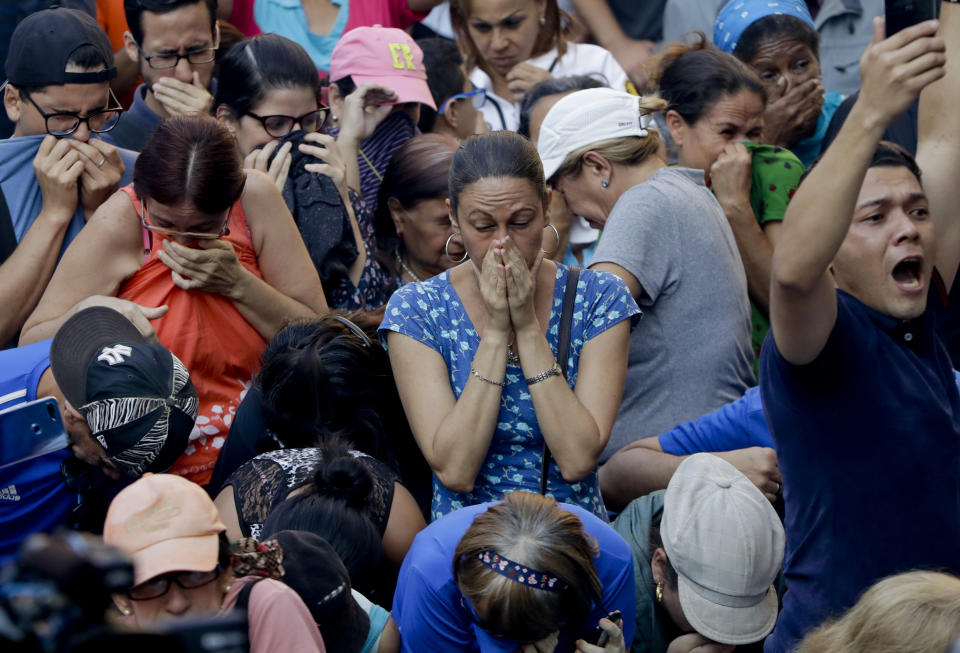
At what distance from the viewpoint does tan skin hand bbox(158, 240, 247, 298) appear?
327 centimetres

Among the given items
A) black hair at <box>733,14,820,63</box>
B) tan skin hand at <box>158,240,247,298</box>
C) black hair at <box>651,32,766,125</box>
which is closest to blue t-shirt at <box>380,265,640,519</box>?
tan skin hand at <box>158,240,247,298</box>

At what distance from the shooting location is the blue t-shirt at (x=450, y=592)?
105 inches

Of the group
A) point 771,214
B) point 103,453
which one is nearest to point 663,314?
point 771,214

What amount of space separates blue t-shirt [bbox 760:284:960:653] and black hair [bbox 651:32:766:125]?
6.03 ft

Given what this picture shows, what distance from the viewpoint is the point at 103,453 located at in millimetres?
2902

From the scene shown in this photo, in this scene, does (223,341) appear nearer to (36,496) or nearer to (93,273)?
(93,273)

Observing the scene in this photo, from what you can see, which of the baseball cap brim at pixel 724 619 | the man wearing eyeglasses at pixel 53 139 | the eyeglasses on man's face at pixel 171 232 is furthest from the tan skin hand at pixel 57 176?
the baseball cap brim at pixel 724 619

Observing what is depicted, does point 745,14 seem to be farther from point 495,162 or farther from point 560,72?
point 495,162

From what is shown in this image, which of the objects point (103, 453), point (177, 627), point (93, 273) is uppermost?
point (177, 627)

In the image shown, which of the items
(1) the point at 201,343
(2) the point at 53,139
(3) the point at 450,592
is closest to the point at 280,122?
(2) the point at 53,139

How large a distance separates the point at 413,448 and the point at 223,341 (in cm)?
66

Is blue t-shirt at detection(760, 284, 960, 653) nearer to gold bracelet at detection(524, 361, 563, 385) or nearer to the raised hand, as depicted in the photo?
the raised hand

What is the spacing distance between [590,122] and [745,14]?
155cm

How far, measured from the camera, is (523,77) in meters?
5.13
